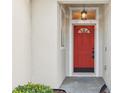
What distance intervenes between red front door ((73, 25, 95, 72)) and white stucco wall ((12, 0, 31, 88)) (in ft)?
16.6

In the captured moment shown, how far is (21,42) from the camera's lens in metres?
6.68

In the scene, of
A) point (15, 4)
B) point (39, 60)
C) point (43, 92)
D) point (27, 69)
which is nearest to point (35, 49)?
point (39, 60)

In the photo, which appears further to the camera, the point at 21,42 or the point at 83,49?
the point at 83,49

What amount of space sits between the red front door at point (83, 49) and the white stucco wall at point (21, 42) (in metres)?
5.06

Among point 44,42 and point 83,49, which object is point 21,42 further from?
point 83,49

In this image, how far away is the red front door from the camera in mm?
12646

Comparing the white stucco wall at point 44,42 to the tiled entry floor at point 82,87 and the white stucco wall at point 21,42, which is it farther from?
the tiled entry floor at point 82,87

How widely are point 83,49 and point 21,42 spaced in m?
6.44

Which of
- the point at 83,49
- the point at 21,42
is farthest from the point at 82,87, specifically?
the point at 83,49

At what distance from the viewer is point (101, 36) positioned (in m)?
11.9

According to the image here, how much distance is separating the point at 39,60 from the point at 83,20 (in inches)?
173
